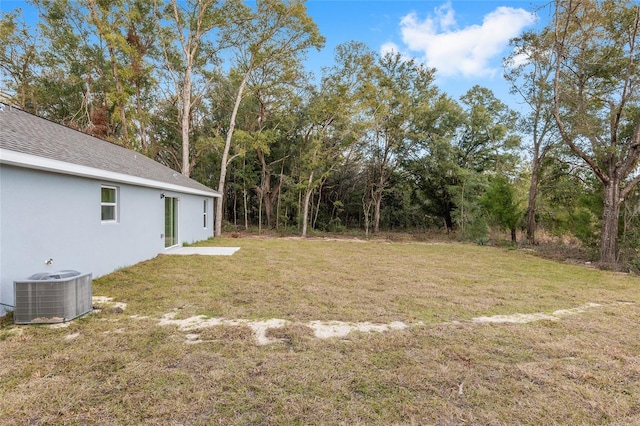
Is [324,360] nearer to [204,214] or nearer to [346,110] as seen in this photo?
[204,214]

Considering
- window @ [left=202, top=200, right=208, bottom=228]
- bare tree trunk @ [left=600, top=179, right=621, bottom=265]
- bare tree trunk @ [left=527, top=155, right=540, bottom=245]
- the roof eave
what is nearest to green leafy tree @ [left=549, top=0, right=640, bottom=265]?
bare tree trunk @ [left=600, top=179, right=621, bottom=265]

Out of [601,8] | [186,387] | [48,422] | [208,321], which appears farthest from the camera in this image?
[601,8]

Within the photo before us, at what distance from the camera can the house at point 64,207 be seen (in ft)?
12.2

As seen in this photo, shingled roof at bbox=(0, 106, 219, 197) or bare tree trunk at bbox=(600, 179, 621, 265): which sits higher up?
shingled roof at bbox=(0, 106, 219, 197)

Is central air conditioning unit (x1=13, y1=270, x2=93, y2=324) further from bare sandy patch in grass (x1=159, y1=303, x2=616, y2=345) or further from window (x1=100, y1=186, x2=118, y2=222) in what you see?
window (x1=100, y1=186, x2=118, y2=222)

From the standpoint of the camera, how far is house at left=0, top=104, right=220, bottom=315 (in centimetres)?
372

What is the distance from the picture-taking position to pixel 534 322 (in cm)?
371

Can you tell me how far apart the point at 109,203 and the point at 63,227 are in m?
1.38

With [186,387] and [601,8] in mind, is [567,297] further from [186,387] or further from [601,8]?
[601,8]

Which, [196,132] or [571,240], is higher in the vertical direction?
[196,132]

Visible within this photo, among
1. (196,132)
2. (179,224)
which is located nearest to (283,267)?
(179,224)

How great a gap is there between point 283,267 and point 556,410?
541 centimetres

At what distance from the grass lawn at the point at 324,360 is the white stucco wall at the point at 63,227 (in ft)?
2.19

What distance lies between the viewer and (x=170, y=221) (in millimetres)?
8859
